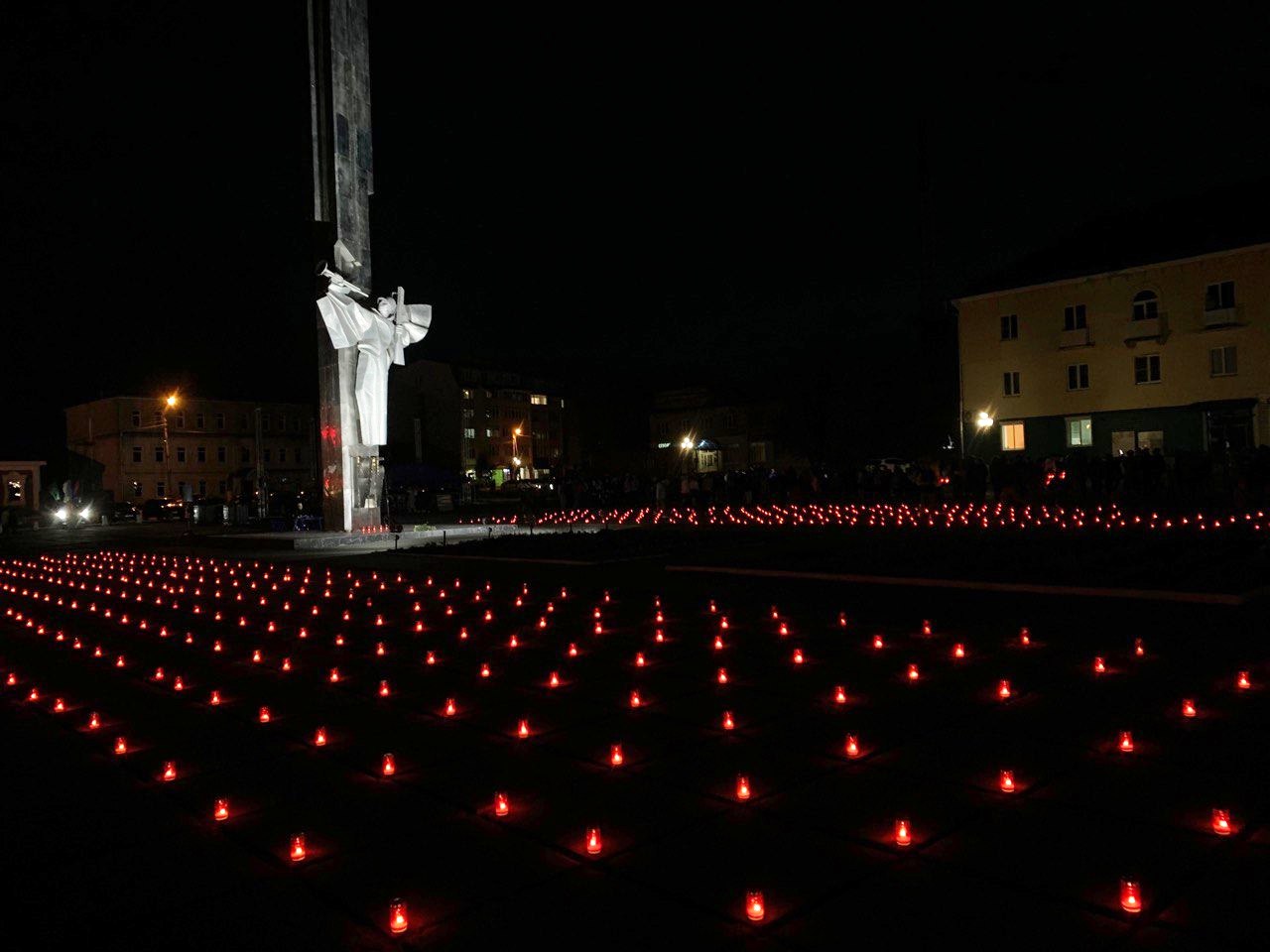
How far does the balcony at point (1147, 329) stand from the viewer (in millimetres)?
37500

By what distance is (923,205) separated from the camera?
67.1m

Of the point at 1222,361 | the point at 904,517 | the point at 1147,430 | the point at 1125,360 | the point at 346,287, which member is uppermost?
the point at 346,287

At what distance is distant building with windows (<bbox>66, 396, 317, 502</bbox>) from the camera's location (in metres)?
70.2

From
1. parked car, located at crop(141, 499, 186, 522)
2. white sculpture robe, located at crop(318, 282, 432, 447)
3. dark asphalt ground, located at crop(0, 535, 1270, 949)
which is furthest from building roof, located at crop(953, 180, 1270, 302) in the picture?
parked car, located at crop(141, 499, 186, 522)

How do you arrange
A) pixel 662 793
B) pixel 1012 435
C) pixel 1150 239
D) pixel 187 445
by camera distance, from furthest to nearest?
pixel 187 445 < pixel 1012 435 < pixel 1150 239 < pixel 662 793

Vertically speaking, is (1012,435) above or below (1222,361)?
below

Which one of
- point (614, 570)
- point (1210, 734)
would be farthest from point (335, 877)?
point (614, 570)

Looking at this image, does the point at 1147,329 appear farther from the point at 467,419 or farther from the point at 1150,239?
the point at 467,419

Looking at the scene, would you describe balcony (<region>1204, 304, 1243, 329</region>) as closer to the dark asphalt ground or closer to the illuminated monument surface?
the illuminated monument surface

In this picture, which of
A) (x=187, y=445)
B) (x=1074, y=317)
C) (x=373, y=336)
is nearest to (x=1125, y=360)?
(x=1074, y=317)

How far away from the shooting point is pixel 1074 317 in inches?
1588

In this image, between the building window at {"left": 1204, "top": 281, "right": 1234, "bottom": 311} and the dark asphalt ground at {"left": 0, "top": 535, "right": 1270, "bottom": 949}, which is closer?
the dark asphalt ground at {"left": 0, "top": 535, "right": 1270, "bottom": 949}

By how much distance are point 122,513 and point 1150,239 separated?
5149 cm

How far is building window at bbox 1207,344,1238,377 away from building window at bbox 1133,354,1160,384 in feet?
6.41
